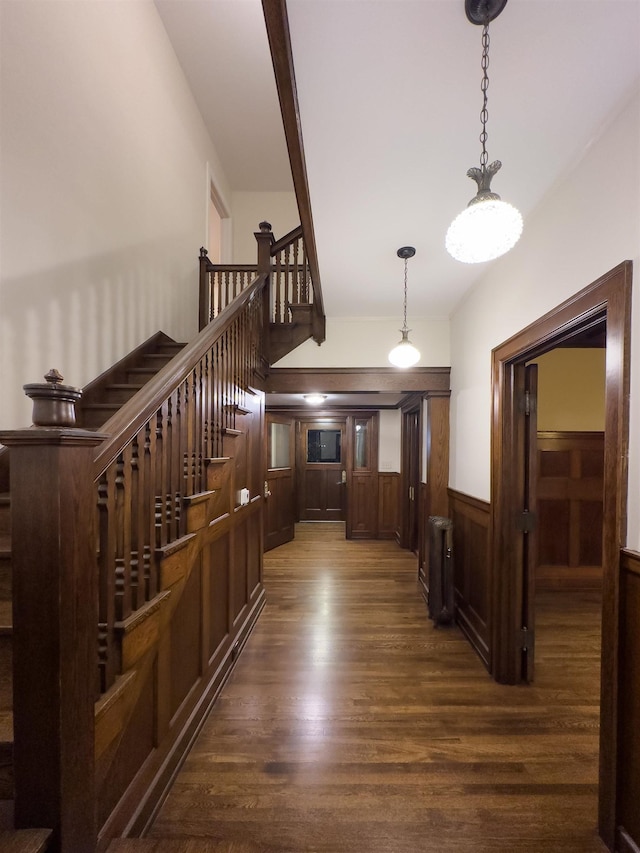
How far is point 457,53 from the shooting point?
45.9 inches

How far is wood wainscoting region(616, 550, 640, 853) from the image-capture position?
1.30 metres

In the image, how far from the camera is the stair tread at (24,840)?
89 cm

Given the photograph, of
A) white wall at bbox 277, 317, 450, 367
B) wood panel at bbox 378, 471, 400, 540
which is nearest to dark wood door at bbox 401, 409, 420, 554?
wood panel at bbox 378, 471, 400, 540

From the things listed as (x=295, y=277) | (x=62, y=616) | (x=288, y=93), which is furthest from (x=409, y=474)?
(x=62, y=616)

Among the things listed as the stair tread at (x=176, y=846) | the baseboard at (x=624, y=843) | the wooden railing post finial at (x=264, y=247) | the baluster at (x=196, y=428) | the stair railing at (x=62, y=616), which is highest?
the wooden railing post finial at (x=264, y=247)

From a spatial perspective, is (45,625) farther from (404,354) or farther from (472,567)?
(472,567)

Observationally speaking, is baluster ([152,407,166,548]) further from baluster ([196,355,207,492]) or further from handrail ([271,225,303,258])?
handrail ([271,225,303,258])

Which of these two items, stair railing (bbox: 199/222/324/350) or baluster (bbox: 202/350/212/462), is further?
stair railing (bbox: 199/222/324/350)

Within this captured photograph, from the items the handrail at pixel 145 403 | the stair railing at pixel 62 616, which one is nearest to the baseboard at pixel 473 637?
the stair railing at pixel 62 616

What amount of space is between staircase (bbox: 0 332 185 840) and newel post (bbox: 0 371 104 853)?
0.06 m

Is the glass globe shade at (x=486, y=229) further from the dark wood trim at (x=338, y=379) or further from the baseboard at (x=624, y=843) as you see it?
the dark wood trim at (x=338, y=379)

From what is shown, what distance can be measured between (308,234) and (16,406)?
6.07ft

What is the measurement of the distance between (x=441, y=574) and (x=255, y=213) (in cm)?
601

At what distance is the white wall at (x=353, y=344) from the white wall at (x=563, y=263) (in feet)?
2.40
